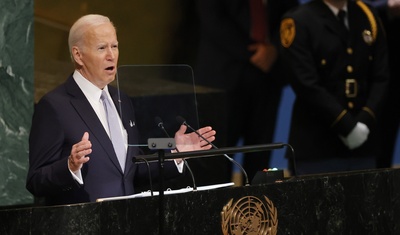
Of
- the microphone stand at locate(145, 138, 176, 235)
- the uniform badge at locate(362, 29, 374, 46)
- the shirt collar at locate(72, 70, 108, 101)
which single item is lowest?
the microphone stand at locate(145, 138, 176, 235)

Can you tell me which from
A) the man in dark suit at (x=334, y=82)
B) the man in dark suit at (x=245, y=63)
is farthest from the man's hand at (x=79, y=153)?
the man in dark suit at (x=245, y=63)

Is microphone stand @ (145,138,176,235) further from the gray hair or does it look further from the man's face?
the gray hair

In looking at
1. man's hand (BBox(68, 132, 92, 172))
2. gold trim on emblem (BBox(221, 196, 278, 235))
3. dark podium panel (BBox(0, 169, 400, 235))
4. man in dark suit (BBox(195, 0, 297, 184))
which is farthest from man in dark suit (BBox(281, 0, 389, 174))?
man's hand (BBox(68, 132, 92, 172))

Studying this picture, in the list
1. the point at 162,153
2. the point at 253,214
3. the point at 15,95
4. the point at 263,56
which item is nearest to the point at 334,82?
the point at 263,56

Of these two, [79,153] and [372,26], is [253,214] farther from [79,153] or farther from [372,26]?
[372,26]

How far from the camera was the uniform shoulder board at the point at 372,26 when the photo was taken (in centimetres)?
657

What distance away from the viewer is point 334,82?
6324mm

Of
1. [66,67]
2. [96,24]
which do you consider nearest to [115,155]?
[96,24]

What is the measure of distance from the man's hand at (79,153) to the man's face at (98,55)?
1.88 feet

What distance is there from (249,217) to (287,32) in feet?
7.93

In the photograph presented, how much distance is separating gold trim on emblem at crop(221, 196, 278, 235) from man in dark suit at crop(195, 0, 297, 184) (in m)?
2.51

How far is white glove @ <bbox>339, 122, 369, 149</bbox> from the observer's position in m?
6.36

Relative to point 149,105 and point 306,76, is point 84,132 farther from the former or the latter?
point 306,76

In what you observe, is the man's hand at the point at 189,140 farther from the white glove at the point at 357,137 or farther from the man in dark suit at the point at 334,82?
the white glove at the point at 357,137
